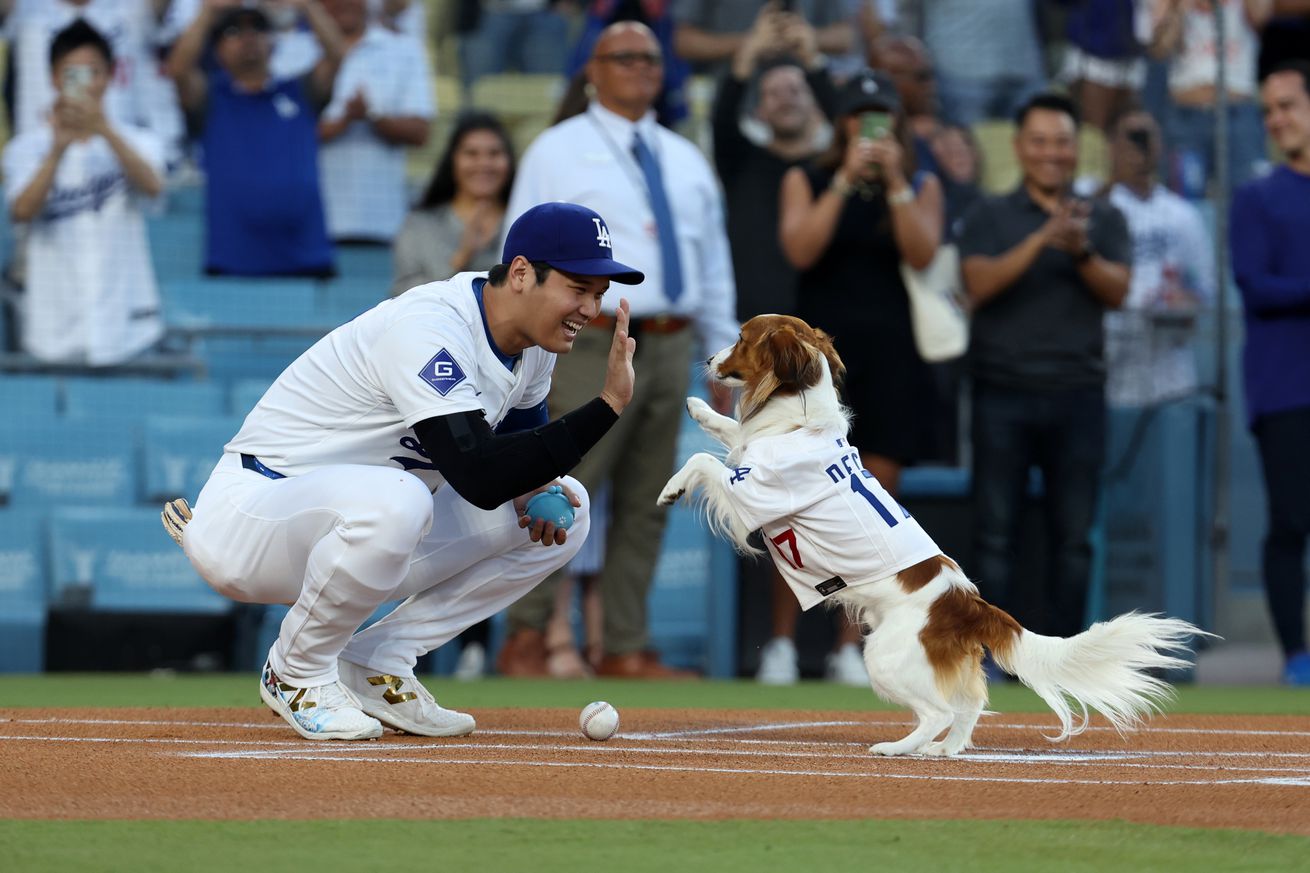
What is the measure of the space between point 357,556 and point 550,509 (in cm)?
64

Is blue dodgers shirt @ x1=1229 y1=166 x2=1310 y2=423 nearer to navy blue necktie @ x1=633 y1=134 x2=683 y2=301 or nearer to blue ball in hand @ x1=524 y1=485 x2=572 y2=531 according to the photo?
navy blue necktie @ x1=633 y1=134 x2=683 y2=301

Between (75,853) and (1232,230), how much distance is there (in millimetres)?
7445

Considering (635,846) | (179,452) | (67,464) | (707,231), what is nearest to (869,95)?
(707,231)

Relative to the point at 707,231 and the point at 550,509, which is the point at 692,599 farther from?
the point at 550,509

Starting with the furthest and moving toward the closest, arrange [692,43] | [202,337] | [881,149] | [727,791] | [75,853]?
[692,43]
[202,337]
[881,149]
[727,791]
[75,853]

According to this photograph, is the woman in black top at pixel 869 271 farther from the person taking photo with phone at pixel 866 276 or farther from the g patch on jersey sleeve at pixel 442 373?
the g patch on jersey sleeve at pixel 442 373

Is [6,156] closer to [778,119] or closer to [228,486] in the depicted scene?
[778,119]

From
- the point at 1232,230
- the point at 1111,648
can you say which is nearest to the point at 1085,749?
the point at 1111,648

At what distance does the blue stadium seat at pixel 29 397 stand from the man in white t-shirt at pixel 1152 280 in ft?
19.4

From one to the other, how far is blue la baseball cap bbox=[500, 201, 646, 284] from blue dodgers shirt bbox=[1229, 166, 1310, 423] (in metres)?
4.97

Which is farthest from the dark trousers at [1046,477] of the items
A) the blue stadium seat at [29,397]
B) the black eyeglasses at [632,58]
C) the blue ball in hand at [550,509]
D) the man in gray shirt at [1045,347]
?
the blue stadium seat at [29,397]

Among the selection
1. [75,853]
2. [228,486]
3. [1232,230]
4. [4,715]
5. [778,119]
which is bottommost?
[4,715]

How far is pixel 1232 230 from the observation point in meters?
9.50

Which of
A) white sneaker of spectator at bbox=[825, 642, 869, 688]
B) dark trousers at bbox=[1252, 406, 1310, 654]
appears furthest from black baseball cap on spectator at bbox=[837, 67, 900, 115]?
white sneaker of spectator at bbox=[825, 642, 869, 688]
